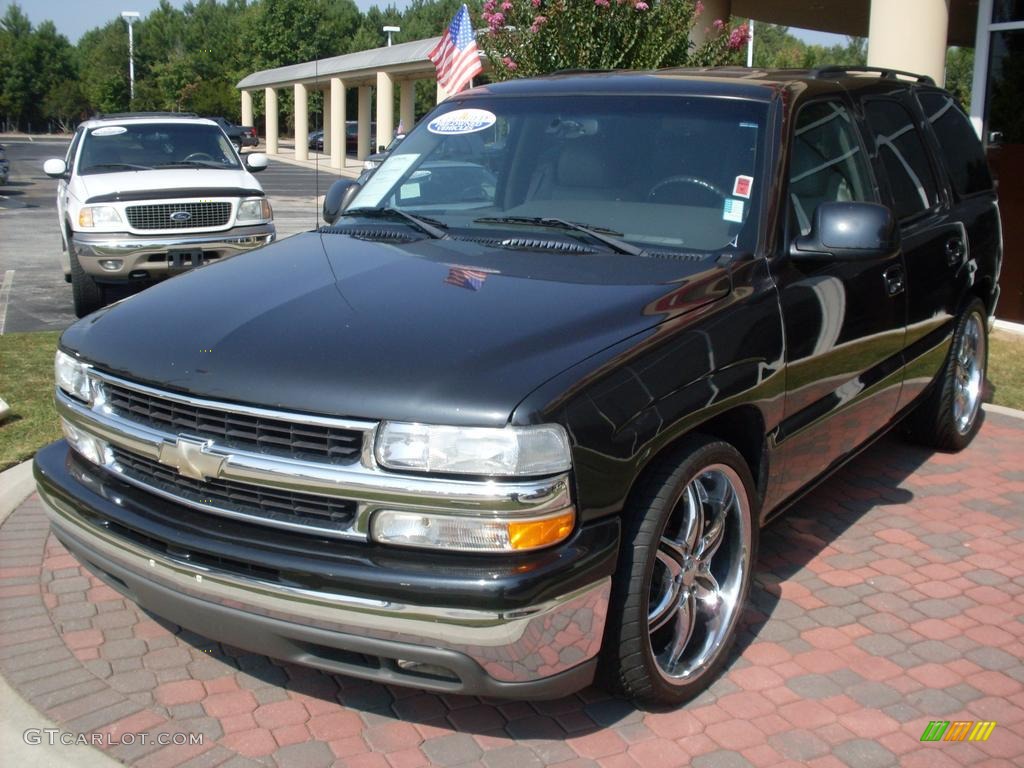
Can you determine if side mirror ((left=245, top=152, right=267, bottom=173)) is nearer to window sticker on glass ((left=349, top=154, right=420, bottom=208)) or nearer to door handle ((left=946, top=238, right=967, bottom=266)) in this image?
window sticker on glass ((left=349, top=154, right=420, bottom=208))

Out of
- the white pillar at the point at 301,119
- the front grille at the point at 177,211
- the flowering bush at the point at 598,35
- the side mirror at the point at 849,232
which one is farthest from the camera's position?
the white pillar at the point at 301,119

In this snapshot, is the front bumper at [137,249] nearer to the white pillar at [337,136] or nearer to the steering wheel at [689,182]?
the steering wheel at [689,182]

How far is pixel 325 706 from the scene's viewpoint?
3.50m

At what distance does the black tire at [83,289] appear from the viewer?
34.3ft

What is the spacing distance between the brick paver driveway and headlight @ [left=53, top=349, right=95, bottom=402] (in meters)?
0.95

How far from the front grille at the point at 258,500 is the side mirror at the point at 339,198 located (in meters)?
1.89

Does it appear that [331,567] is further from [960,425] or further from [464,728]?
[960,425]

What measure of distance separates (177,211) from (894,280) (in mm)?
7915

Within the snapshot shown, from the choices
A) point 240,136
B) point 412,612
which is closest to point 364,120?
point 240,136

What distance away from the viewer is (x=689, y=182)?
408 centimetres

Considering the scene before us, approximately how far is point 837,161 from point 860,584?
5.78 feet

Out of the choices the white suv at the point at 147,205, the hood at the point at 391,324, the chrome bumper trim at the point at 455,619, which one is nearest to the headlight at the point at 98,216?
the white suv at the point at 147,205

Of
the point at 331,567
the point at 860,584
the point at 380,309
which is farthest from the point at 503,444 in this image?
the point at 860,584

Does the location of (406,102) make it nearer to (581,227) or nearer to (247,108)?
(247,108)
